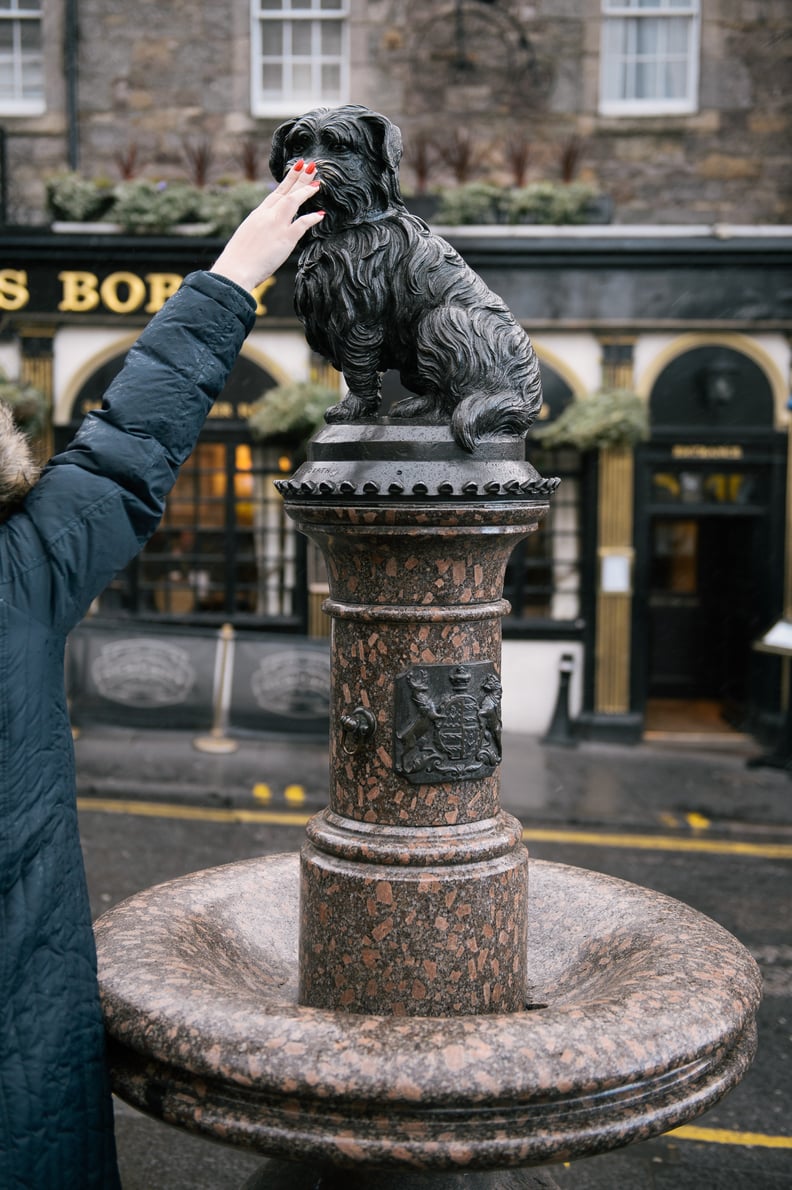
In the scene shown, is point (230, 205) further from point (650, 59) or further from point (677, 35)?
point (677, 35)

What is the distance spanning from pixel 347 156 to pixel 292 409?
910cm

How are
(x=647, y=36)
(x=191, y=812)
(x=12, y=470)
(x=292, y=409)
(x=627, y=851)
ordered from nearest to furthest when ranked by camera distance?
1. (x=12, y=470)
2. (x=627, y=851)
3. (x=191, y=812)
4. (x=292, y=409)
5. (x=647, y=36)

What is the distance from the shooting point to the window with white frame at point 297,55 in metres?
13.2

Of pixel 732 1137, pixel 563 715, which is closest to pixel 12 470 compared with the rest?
pixel 732 1137

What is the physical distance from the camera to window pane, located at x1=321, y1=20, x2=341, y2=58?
522 inches

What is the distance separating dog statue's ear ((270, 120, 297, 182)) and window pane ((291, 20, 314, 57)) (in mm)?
11195

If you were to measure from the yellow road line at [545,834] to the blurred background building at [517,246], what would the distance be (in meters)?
3.16

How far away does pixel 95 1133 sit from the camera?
7.91ft

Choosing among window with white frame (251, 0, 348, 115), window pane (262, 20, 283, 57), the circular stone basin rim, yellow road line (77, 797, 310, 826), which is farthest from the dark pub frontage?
the circular stone basin rim

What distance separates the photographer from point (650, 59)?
13141 millimetres

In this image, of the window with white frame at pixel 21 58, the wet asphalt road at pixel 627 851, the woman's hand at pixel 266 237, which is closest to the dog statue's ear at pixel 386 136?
the woman's hand at pixel 266 237

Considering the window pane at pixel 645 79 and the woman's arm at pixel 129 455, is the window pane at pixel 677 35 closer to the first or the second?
the window pane at pixel 645 79

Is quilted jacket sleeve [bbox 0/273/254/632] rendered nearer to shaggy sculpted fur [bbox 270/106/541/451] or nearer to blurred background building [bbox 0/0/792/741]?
shaggy sculpted fur [bbox 270/106/541/451]

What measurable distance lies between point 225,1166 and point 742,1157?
2.05m
